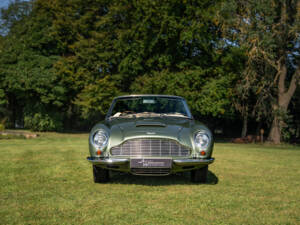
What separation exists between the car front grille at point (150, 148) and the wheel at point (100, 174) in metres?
0.55

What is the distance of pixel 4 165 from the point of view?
7113mm

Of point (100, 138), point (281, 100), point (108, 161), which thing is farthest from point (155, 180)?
point (281, 100)

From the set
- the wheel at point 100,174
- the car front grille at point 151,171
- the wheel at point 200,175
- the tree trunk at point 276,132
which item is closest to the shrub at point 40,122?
the tree trunk at point 276,132

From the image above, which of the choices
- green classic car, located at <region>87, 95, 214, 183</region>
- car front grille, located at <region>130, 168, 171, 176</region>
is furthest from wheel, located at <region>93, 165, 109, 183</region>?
car front grille, located at <region>130, 168, 171, 176</region>

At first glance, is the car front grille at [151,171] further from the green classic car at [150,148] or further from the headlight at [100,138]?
the headlight at [100,138]

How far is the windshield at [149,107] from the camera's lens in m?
6.38

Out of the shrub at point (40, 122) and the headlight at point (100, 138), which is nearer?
the headlight at point (100, 138)

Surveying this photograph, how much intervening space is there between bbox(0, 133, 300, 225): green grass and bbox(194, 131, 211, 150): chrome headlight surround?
683mm

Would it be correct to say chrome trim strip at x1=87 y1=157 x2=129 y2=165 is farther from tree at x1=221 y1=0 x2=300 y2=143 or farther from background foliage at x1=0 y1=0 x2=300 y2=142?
background foliage at x1=0 y1=0 x2=300 y2=142

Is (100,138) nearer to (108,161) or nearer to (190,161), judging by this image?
(108,161)

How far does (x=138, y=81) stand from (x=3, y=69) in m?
10.6

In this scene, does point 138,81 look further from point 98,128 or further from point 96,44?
point 98,128

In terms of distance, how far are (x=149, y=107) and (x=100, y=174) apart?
1.79m

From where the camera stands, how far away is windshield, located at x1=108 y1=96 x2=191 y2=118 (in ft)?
20.9
